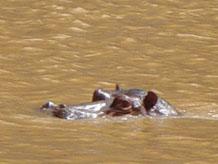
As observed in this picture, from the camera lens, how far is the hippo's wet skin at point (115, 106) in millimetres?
8445

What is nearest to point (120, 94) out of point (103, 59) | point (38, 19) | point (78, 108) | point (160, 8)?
point (78, 108)

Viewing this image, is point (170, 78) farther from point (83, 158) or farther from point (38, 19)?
point (83, 158)

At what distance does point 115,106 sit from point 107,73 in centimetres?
280

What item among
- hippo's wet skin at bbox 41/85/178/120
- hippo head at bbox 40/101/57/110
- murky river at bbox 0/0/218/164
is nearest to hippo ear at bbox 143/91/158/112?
hippo's wet skin at bbox 41/85/178/120

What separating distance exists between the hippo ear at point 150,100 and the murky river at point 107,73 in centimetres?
16

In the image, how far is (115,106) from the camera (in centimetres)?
868

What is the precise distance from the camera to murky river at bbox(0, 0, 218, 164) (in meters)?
7.43

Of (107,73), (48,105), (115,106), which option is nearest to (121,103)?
(115,106)

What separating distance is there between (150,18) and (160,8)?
29.3 inches

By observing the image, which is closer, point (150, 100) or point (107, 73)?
point (150, 100)

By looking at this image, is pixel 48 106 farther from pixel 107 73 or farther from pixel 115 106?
pixel 107 73

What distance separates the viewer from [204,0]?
16250 millimetres

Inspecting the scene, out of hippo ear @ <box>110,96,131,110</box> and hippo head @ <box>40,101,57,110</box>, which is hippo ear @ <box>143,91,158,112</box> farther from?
hippo head @ <box>40,101,57,110</box>

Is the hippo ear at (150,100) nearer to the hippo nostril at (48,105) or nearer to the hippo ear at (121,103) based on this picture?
the hippo ear at (121,103)
